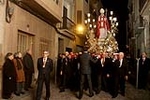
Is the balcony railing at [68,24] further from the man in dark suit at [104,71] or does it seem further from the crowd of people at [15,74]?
the crowd of people at [15,74]

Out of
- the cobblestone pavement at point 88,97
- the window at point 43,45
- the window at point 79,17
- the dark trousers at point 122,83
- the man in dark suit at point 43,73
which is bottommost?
the cobblestone pavement at point 88,97

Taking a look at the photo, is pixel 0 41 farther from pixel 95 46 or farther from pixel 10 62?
pixel 95 46

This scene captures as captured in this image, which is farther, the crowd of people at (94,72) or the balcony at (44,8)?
the balcony at (44,8)

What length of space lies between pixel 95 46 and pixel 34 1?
8.68 meters

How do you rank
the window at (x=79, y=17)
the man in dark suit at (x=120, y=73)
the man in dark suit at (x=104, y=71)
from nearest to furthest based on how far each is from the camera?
the man in dark suit at (x=120, y=73)
the man in dark suit at (x=104, y=71)
the window at (x=79, y=17)

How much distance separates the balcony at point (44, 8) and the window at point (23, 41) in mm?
1328

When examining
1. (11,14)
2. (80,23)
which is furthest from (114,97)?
(80,23)

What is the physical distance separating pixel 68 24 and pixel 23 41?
11.4m

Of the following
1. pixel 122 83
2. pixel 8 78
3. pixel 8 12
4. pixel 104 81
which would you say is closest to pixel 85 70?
pixel 104 81

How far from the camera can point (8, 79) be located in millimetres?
14023

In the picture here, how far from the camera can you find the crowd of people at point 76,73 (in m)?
14.0

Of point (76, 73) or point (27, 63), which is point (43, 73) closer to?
point (27, 63)

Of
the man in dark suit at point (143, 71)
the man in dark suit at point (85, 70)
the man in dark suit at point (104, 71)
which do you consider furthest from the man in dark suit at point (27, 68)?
the man in dark suit at point (143, 71)

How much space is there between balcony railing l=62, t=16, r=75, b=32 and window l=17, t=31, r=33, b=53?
732 centimetres
